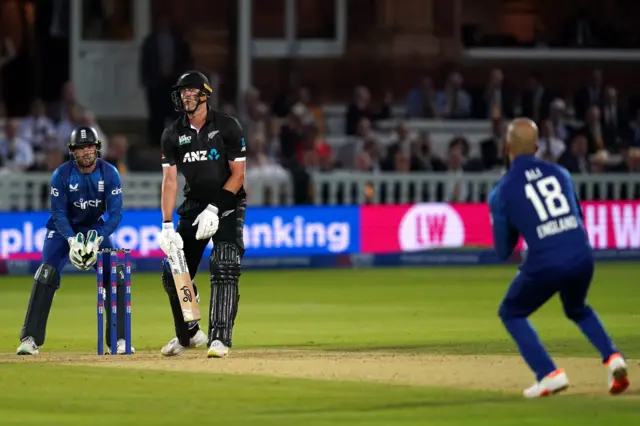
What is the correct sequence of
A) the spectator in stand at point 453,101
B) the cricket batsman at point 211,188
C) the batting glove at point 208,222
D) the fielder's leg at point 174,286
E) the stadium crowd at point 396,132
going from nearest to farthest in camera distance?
the batting glove at point 208,222
the cricket batsman at point 211,188
the fielder's leg at point 174,286
the stadium crowd at point 396,132
the spectator in stand at point 453,101

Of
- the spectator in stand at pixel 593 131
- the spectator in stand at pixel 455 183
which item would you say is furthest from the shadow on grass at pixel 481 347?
the spectator in stand at pixel 593 131

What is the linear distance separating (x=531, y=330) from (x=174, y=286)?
3.89m

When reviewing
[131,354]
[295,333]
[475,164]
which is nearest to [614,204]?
[475,164]

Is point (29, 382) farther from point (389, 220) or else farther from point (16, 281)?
point (389, 220)

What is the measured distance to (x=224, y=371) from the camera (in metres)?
12.4

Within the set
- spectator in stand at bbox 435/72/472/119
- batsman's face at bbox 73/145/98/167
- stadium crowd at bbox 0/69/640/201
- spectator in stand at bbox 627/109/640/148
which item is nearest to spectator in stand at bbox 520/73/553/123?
stadium crowd at bbox 0/69/640/201

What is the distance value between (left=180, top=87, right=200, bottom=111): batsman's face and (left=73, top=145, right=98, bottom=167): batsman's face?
1.10m

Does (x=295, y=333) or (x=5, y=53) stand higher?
(x=5, y=53)

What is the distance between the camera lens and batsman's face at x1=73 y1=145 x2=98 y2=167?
46.1 feet

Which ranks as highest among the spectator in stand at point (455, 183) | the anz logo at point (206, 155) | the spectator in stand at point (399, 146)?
the anz logo at point (206, 155)

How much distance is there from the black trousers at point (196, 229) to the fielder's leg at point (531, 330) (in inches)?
130

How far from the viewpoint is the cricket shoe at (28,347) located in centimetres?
1395

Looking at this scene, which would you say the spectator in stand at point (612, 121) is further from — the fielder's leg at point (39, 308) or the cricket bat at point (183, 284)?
the cricket bat at point (183, 284)

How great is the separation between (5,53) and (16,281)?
7415mm
